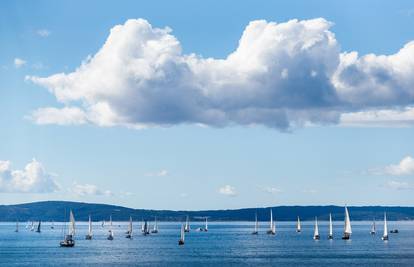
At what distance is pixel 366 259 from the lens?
171 meters

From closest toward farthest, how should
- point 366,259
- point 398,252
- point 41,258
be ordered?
point 366,259 → point 41,258 → point 398,252

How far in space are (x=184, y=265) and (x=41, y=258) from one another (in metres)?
45.6

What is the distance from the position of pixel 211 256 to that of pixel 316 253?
94.0 ft

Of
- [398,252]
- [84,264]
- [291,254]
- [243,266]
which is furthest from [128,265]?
[398,252]

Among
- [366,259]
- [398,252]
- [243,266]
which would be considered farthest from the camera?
[398,252]

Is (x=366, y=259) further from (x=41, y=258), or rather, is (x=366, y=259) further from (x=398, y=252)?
(x=41, y=258)

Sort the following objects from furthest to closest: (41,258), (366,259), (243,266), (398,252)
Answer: (398,252)
(41,258)
(366,259)
(243,266)

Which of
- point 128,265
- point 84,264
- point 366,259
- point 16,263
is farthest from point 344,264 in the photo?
point 16,263

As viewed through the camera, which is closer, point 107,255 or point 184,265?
point 184,265

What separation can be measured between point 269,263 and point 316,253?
36980 mm

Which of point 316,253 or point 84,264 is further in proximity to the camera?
point 316,253

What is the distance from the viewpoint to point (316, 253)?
636 ft

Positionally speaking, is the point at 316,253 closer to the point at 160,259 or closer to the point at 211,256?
the point at 211,256

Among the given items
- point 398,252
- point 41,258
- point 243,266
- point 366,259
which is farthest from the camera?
point 398,252
